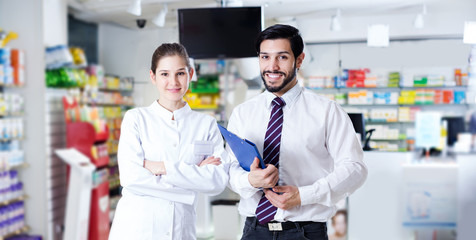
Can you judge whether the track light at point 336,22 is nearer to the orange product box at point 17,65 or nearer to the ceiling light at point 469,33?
the ceiling light at point 469,33

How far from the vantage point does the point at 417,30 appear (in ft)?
9.48

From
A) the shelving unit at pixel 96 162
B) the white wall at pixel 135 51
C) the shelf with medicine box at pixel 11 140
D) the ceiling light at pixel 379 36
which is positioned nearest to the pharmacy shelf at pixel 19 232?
the shelf with medicine box at pixel 11 140

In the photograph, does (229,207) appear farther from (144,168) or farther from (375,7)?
(375,7)

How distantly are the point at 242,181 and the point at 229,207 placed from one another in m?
1.26

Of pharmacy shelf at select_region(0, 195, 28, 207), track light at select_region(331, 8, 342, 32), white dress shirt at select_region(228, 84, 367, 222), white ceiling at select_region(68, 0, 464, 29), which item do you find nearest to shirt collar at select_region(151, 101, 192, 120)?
white dress shirt at select_region(228, 84, 367, 222)

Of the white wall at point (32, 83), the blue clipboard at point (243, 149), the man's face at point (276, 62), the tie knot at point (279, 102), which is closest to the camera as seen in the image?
the blue clipboard at point (243, 149)

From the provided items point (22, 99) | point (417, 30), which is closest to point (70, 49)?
point (22, 99)

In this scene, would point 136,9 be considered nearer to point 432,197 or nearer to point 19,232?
point 432,197

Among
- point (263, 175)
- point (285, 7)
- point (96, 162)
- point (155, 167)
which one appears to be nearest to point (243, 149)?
point (263, 175)

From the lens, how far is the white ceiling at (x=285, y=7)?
2.59 meters

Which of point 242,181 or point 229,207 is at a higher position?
point 242,181

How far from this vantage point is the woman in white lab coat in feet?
5.89

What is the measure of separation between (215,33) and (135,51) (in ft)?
1.66

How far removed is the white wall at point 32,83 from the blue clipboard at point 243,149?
3718 mm
